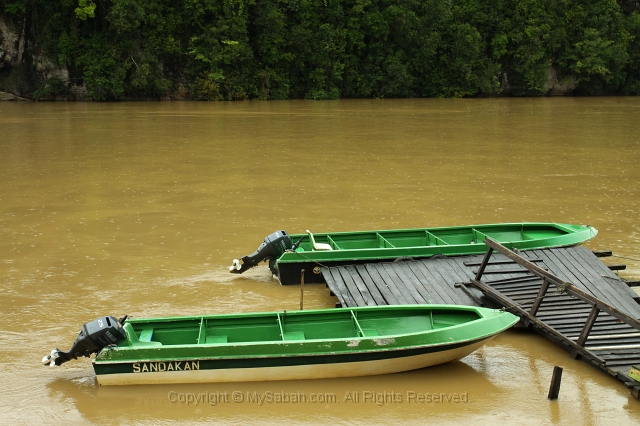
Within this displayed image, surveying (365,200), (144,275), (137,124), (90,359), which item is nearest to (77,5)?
(137,124)

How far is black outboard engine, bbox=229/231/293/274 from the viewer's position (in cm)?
995

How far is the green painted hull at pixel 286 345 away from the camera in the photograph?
6.94m

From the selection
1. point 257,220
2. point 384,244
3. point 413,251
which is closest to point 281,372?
point 413,251

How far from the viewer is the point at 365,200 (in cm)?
1480

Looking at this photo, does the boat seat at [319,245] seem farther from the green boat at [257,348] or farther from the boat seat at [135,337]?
the boat seat at [135,337]

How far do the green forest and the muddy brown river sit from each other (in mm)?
11024

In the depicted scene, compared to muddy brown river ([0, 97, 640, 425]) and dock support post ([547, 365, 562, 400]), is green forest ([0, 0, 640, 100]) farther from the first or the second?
dock support post ([547, 365, 562, 400])

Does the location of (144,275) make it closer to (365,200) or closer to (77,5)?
(365,200)

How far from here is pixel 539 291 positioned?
8250 mm

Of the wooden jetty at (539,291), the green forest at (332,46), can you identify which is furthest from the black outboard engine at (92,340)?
the green forest at (332,46)

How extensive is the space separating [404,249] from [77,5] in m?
35.3

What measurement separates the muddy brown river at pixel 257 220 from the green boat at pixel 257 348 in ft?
0.52

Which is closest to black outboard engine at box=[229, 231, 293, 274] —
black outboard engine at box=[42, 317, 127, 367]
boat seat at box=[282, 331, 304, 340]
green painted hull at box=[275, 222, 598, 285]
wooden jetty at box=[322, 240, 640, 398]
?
green painted hull at box=[275, 222, 598, 285]

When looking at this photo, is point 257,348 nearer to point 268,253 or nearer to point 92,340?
point 92,340
